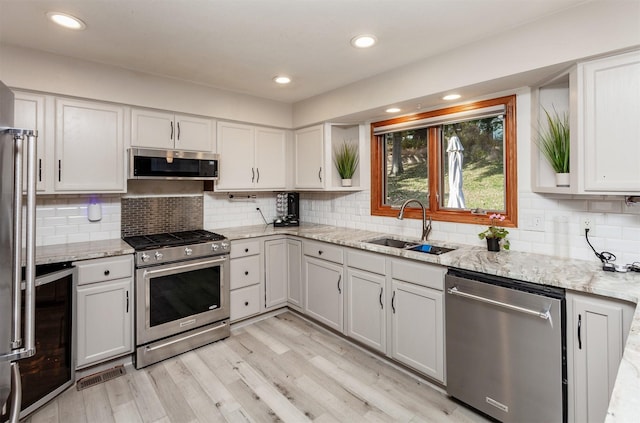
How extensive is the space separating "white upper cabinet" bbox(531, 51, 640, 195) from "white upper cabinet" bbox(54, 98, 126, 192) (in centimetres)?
334

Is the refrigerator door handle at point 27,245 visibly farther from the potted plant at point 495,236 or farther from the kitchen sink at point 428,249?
the potted plant at point 495,236

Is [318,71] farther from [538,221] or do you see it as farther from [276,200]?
[538,221]

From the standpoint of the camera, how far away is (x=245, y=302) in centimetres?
330

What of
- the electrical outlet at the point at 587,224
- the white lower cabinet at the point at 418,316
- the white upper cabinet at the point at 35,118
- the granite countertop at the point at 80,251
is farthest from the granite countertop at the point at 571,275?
the white upper cabinet at the point at 35,118

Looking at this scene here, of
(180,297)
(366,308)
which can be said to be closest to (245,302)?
(180,297)

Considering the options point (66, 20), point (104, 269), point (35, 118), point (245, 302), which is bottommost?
point (245, 302)

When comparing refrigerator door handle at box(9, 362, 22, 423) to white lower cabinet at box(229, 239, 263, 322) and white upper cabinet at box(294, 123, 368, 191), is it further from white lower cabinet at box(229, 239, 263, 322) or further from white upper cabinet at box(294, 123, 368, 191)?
white upper cabinet at box(294, 123, 368, 191)

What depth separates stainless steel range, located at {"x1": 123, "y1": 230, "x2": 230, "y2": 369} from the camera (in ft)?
8.59

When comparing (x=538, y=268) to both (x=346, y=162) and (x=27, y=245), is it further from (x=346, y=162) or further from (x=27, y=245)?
(x=27, y=245)

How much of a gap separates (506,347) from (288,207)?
283cm

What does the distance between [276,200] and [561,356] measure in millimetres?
3260

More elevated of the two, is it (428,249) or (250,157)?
(250,157)

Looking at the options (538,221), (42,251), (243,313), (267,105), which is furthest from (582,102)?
(42,251)

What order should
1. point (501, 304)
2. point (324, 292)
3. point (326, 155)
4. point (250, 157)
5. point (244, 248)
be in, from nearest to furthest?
point (501, 304), point (324, 292), point (244, 248), point (326, 155), point (250, 157)
